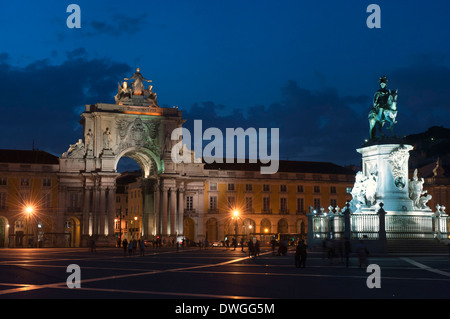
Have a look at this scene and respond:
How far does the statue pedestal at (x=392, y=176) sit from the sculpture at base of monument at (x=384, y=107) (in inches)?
48.1

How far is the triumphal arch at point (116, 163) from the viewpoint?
7550cm

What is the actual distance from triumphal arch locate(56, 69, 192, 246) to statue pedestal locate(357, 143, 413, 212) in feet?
141

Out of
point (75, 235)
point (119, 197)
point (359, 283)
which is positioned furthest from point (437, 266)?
point (119, 197)

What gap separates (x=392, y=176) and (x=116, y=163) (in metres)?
46.0

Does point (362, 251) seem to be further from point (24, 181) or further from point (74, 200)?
point (24, 181)

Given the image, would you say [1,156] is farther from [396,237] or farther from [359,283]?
[359,283]

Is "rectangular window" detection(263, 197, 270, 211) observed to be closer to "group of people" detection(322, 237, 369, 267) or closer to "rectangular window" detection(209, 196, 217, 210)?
"rectangular window" detection(209, 196, 217, 210)

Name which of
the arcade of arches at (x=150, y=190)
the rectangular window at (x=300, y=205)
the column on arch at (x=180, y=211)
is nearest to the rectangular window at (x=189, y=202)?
the arcade of arches at (x=150, y=190)

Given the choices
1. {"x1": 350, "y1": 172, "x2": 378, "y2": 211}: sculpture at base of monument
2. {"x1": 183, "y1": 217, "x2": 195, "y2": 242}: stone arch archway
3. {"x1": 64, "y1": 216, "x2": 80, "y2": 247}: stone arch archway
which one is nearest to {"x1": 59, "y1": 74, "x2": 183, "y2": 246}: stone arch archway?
{"x1": 64, "y1": 216, "x2": 80, "y2": 247}: stone arch archway

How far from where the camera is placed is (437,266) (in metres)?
27.2

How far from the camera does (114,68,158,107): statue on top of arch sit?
261 ft

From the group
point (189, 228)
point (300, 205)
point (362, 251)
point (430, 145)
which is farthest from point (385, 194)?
point (430, 145)

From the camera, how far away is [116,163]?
253ft

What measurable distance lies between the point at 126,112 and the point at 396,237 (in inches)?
1885
